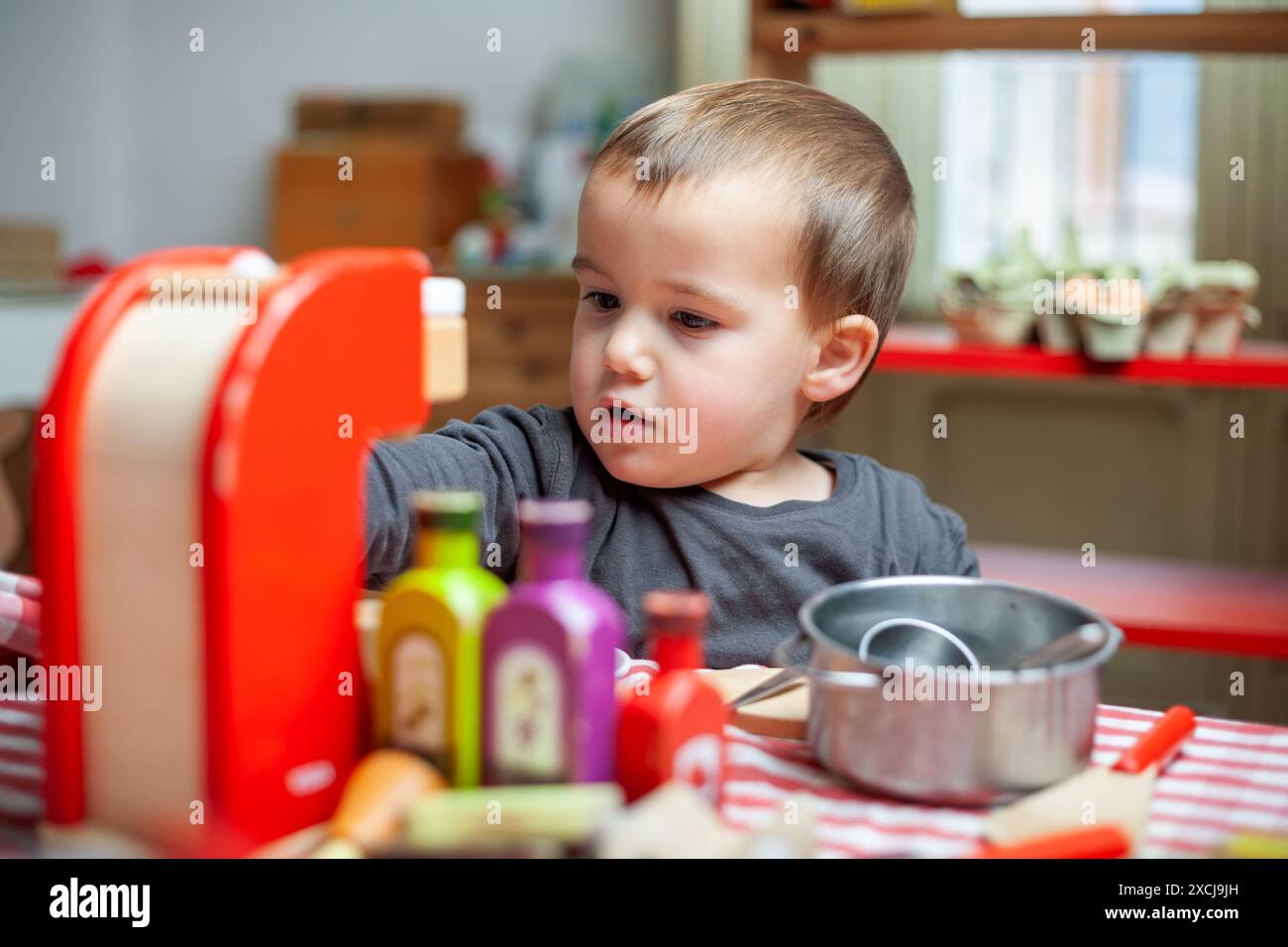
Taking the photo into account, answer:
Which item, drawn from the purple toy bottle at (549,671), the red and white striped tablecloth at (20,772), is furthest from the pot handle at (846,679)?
the red and white striped tablecloth at (20,772)

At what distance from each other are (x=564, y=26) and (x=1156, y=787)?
299cm

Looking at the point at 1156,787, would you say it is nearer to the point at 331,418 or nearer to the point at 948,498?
the point at 331,418

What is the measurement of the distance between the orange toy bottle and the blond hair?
440mm

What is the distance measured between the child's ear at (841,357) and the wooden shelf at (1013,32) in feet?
4.14

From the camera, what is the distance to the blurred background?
2330mm

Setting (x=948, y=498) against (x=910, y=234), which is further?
(x=948, y=498)

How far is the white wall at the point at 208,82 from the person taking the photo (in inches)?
137

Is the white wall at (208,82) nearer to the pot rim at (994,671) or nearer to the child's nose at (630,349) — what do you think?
the child's nose at (630,349)

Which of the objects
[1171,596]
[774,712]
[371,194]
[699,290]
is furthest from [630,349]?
[371,194]

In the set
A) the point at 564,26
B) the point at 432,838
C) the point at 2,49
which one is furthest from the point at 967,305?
the point at 2,49

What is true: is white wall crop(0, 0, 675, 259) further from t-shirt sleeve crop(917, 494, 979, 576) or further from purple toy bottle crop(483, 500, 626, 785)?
purple toy bottle crop(483, 500, 626, 785)

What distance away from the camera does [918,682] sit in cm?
66

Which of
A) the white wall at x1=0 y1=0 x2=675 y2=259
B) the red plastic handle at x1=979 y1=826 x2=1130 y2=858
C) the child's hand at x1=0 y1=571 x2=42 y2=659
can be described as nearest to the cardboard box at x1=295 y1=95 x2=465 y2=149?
the white wall at x1=0 y1=0 x2=675 y2=259
